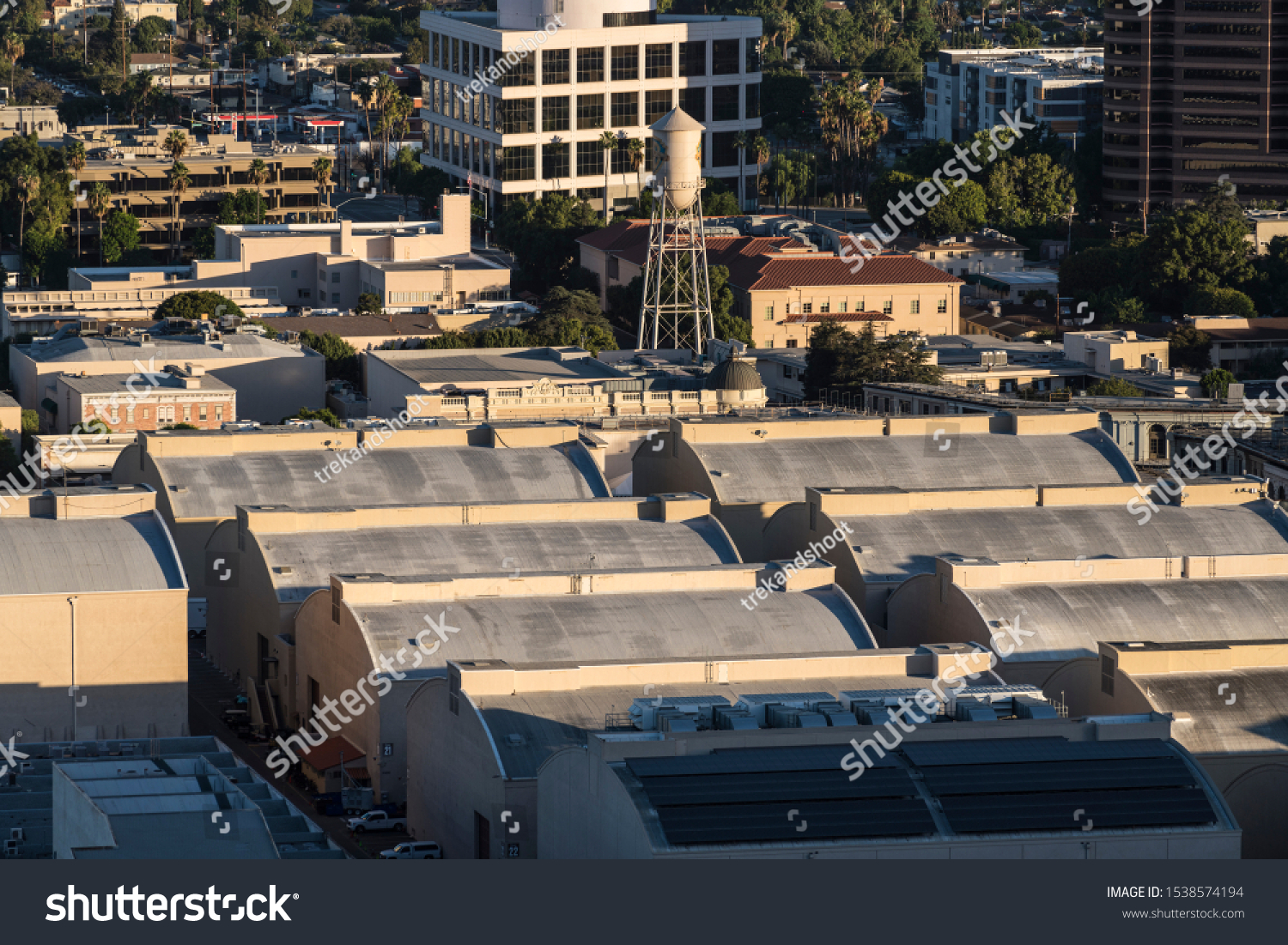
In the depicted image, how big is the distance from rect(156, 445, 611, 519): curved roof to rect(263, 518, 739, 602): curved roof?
268 inches

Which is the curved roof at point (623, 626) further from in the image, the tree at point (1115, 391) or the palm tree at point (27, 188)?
the palm tree at point (27, 188)

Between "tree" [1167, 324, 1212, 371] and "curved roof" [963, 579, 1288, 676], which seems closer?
"curved roof" [963, 579, 1288, 676]

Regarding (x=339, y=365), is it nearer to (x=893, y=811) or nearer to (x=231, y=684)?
(x=231, y=684)

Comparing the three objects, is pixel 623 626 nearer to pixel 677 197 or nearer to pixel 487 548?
pixel 487 548

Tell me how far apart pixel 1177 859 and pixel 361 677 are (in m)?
26.7

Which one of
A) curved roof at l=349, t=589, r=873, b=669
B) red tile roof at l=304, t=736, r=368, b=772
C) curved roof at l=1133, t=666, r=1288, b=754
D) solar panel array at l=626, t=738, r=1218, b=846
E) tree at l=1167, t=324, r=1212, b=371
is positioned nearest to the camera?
solar panel array at l=626, t=738, r=1218, b=846

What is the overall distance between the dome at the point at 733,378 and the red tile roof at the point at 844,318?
128ft

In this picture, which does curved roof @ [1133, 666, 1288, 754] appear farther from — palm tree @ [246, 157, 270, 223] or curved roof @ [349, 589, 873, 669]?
palm tree @ [246, 157, 270, 223]

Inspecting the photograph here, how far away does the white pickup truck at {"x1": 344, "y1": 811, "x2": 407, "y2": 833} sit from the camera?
70250 millimetres

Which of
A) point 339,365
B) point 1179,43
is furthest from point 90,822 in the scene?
point 1179,43

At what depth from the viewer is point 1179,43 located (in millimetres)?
198250

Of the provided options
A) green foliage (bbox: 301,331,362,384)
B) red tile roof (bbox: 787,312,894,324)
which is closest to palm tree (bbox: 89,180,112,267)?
green foliage (bbox: 301,331,362,384)

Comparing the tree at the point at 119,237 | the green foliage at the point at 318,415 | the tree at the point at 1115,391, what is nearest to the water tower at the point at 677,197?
the green foliage at the point at 318,415

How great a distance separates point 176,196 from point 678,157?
7180 cm
